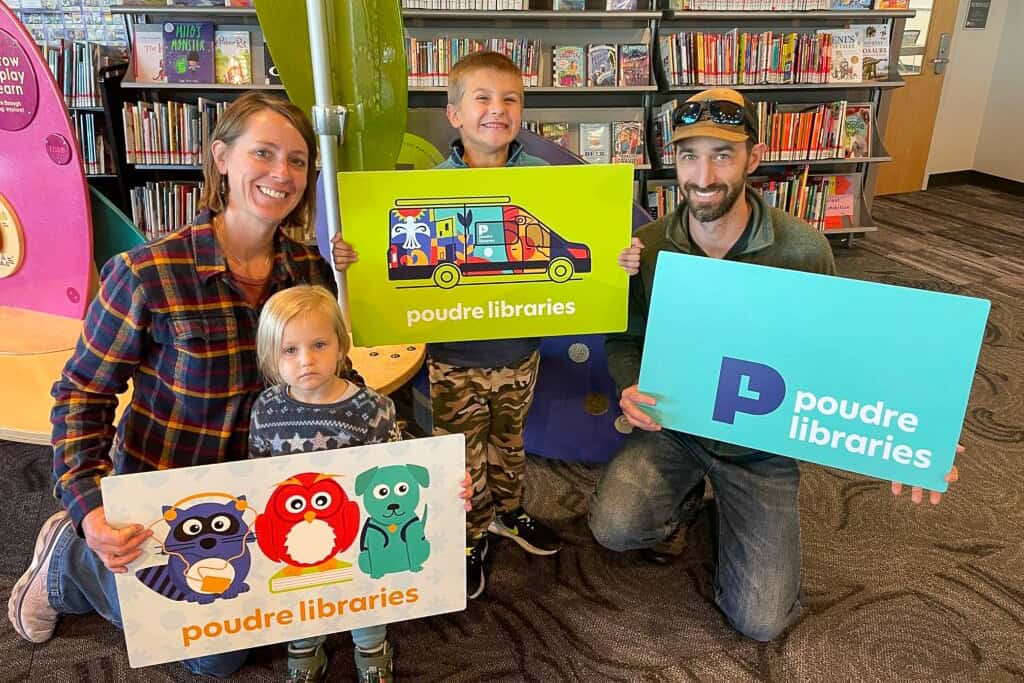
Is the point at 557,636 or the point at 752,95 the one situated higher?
the point at 752,95

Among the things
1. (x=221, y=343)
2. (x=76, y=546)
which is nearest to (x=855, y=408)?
(x=221, y=343)

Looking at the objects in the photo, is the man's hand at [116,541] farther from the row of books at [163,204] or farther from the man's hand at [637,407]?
the row of books at [163,204]

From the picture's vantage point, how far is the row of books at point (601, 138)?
4.50 metres

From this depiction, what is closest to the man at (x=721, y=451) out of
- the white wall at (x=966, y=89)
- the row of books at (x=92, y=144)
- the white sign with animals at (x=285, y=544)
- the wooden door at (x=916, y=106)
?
the white sign with animals at (x=285, y=544)

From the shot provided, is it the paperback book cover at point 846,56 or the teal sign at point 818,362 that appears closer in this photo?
the teal sign at point 818,362

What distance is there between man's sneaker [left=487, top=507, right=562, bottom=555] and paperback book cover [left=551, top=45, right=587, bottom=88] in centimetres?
295

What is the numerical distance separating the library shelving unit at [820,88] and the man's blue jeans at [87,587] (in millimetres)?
3821

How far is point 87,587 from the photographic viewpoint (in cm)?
177

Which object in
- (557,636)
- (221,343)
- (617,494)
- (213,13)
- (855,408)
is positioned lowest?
(557,636)

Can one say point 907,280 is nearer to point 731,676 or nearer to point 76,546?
point 731,676

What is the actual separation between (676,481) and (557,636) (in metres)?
0.52

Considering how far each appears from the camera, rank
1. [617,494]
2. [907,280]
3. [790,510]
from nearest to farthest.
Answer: [790,510] → [617,494] → [907,280]

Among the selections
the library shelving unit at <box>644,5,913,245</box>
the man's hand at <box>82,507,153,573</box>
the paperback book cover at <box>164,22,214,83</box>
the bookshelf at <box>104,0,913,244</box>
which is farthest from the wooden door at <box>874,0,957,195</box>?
the man's hand at <box>82,507,153,573</box>

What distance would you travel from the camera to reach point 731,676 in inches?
72.5
